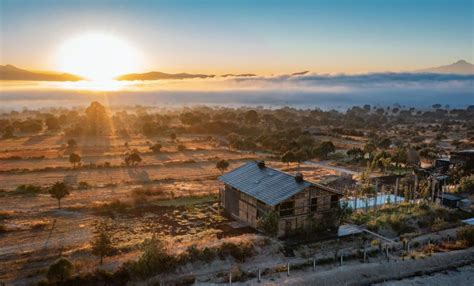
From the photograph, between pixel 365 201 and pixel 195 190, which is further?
pixel 195 190

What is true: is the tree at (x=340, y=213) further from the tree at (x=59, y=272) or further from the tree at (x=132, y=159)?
the tree at (x=132, y=159)

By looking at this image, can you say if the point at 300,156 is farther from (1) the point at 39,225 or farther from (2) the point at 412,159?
(1) the point at 39,225

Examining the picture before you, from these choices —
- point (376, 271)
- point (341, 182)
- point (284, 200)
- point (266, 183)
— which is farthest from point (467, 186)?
point (284, 200)

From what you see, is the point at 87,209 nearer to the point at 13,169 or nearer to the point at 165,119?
the point at 13,169

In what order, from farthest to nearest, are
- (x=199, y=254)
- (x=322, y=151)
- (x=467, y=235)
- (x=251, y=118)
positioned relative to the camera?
(x=251, y=118) < (x=322, y=151) < (x=467, y=235) < (x=199, y=254)

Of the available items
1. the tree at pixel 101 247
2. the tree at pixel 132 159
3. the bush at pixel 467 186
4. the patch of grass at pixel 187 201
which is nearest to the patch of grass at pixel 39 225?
the tree at pixel 101 247

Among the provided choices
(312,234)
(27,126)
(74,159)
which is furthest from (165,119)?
(312,234)

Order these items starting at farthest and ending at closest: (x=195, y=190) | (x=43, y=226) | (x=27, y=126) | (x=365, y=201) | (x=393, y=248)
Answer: (x=27, y=126)
(x=195, y=190)
(x=365, y=201)
(x=43, y=226)
(x=393, y=248)
